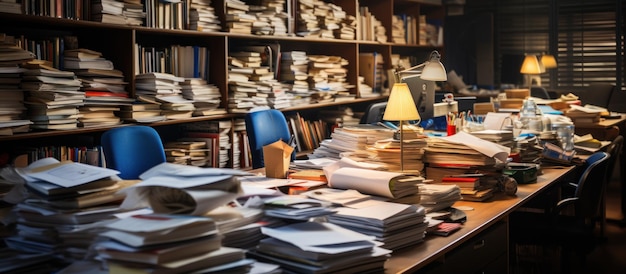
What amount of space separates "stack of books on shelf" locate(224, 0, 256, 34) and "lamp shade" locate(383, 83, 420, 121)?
2127 millimetres

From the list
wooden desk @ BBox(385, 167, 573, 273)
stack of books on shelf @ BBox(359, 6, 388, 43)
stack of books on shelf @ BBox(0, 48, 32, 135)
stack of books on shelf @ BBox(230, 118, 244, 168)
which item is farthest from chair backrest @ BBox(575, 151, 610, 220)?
stack of books on shelf @ BBox(359, 6, 388, 43)

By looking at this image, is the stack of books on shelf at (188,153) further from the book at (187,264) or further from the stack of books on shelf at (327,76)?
the book at (187,264)

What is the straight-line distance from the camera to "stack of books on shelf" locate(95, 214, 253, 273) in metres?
1.67

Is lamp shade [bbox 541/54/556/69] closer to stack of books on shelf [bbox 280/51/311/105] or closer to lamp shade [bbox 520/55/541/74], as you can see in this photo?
lamp shade [bbox 520/55/541/74]

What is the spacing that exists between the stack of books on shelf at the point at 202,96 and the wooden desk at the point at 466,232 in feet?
7.07

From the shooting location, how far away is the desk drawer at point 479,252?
8.43ft

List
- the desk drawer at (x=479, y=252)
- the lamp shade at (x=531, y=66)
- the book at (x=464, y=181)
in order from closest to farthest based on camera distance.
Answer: the desk drawer at (x=479, y=252) < the book at (x=464, y=181) < the lamp shade at (x=531, y=66)

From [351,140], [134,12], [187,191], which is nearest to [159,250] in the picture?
[187,191]

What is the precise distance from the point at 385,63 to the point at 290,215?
545 centimetres

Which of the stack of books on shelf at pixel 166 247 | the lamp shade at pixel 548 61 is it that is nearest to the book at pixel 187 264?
the stack of books on shelf at pixel 166 247

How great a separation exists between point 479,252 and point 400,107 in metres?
0.74

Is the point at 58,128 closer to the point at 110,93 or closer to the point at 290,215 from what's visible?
the point at 110,93

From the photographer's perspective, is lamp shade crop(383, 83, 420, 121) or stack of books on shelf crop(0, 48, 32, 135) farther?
stack of books on shelf crop(0, 48, 32, 135)

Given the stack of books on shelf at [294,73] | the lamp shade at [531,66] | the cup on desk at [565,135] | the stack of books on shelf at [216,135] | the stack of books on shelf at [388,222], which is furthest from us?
the lamp shade at [531,66]
